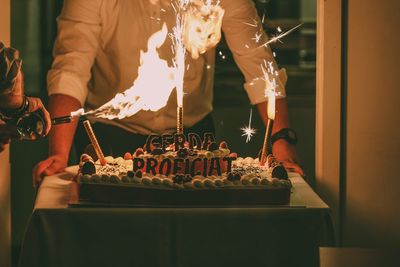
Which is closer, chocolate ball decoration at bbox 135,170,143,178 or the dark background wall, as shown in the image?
chocolate ball decoration at bbox 135,170,143,178

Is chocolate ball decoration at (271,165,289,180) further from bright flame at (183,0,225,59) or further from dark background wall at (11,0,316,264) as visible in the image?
dark background wall at (11,0,316,264)

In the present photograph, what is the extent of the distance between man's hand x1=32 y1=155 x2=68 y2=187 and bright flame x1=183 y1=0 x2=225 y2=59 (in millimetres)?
751

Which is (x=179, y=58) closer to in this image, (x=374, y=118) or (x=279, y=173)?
(x=279, y=173)

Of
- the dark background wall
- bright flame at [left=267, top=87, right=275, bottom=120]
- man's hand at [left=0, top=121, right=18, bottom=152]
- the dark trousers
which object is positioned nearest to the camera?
man's hand at [left=0, top=121, right=18, bottom=152]

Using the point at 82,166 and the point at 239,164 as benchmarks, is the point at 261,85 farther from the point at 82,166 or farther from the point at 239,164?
the point at 82,166

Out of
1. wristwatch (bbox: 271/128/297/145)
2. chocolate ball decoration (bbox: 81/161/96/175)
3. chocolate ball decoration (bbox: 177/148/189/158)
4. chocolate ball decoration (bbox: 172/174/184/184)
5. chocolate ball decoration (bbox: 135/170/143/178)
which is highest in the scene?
wristwatch (bbox: 271/128/297/145)

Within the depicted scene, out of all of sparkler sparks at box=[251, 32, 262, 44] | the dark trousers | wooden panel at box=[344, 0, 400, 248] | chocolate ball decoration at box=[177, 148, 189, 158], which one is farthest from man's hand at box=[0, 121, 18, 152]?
sparkler sparks at box=[251, 32, 262, 44]

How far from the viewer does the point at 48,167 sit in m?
3.79

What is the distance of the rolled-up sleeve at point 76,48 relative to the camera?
4.18 m

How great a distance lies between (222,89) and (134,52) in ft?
5.46

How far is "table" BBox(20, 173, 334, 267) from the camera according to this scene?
123 inches

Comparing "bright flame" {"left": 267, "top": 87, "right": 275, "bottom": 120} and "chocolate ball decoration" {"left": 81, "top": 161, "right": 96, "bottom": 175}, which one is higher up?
"bright flame" {"left": 267, "top": 87, "right": 275, "bottom": 120}

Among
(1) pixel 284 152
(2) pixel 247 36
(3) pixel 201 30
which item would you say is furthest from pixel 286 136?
(2) pixel 247 36

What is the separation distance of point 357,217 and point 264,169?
28.7 inches
